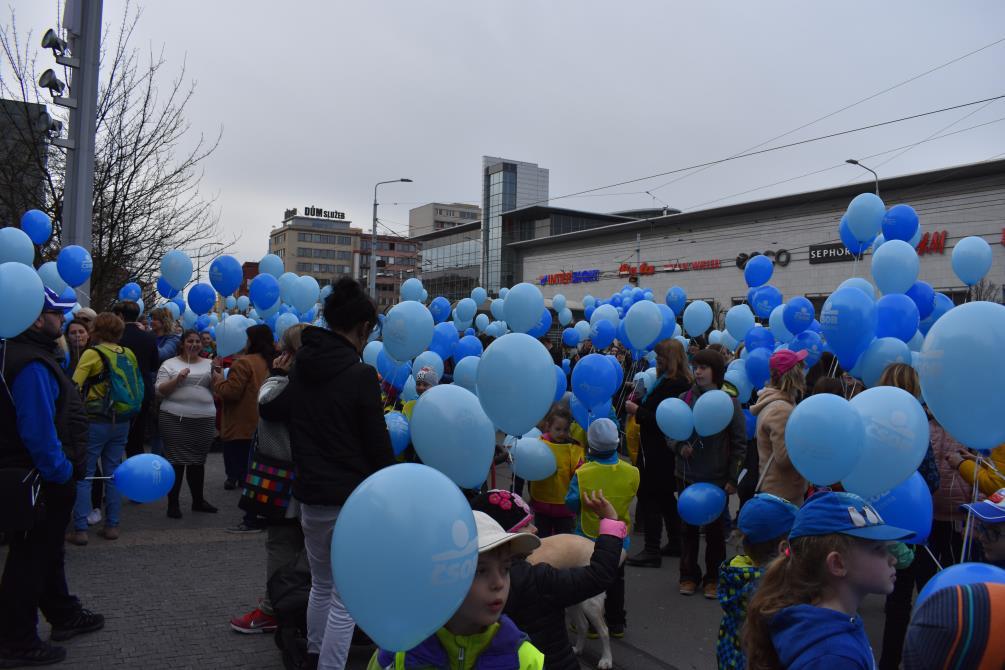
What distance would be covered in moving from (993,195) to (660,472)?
27.6 metres

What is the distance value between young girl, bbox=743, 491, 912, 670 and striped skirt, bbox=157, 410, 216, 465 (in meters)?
5.72

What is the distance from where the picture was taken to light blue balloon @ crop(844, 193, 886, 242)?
7.33 m

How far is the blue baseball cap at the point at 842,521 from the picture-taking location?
1906 mm

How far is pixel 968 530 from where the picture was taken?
2645 millimetres

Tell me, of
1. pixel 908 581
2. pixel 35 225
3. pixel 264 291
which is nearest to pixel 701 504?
pixel 908 581

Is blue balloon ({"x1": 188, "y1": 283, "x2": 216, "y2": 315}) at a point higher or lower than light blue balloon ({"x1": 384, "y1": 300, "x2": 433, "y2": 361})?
higher

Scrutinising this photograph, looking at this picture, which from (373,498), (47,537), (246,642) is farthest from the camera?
(246,642)

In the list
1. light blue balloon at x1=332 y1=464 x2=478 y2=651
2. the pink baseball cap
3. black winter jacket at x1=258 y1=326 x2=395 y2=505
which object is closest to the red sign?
the pink baseball cap

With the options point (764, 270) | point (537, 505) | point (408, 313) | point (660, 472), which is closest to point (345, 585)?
point (408, 313)

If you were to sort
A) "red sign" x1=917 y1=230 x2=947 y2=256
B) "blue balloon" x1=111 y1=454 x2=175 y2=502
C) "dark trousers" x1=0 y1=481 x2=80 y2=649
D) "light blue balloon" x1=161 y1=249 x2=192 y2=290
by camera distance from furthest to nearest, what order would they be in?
"red sign" x1=917 y1=230 x2=947 y2=256, "light blue balloon" x1=161 y1=249 x2=192 y2=290, "blue balloon" x1=111 y1=454 x2=175 y2=502, "dark trousers" x1=0 y1=481 x2=80 y2=649

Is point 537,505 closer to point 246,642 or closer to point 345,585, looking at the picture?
point 246,642

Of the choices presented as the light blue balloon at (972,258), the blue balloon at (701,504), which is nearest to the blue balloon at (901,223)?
the light blue balloon at (972,258)

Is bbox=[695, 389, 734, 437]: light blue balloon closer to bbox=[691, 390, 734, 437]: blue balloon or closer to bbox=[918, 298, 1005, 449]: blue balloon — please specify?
bbox=[691, 390, 734, 437]: blue balloon

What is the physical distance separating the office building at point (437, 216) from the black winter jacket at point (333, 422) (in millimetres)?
87984
